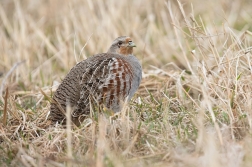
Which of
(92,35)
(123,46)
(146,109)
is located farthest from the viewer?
(92,35)

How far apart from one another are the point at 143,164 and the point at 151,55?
443 centimetres

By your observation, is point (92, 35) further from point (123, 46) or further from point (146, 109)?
point (146, 109)

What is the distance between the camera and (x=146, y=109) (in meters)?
5.43

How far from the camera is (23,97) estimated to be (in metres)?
6.80

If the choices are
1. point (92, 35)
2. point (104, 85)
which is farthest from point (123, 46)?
point (92, 35)

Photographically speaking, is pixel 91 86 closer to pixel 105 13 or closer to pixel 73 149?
pixel 73 149

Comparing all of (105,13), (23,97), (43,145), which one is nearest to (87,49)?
(105,13)

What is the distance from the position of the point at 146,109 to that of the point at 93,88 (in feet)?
1.97

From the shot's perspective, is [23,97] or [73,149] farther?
[23,97]

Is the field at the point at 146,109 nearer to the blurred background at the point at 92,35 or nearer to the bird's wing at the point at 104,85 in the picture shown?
the blurred background at the point at 92,35

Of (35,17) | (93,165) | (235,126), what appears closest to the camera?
(93,165)

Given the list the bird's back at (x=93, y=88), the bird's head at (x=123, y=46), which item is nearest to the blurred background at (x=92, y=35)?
the bird's head at (x=123, y=46)

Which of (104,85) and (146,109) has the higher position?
(104,85)

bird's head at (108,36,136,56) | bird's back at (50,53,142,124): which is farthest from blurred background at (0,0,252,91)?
bird's back at (50,53,142,124)
